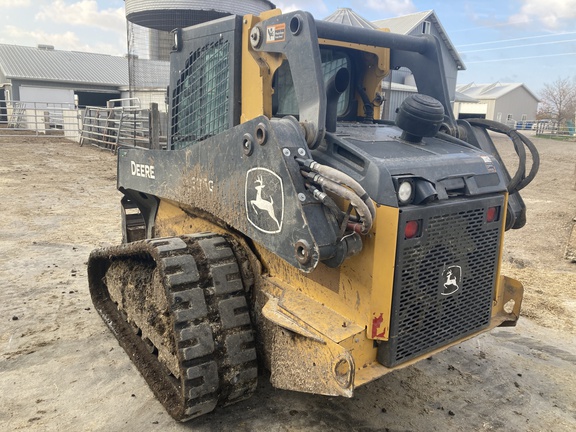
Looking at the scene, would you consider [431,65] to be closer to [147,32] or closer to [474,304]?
[474,304]

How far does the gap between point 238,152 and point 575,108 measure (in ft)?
168

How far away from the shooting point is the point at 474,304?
10.3 ft

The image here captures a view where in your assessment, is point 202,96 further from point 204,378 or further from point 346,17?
point 346,17

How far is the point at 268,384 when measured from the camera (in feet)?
12.0

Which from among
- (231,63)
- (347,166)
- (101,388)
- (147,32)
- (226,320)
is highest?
(147,32)

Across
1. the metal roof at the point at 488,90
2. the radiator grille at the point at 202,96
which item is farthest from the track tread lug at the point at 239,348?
the metal roof at the point at 488,90

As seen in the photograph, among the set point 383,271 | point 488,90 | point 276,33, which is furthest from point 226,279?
point 488,90

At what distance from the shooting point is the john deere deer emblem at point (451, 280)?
9.53ft

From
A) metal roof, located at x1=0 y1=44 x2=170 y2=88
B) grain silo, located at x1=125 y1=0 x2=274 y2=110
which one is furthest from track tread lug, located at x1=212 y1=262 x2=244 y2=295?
metal roof, located at x1=0 y1=44 x2=170 y2=88

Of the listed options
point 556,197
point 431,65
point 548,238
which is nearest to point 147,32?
point 556,197

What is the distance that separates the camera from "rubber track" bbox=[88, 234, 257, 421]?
2.98 metres

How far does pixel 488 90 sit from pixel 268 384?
5523cm

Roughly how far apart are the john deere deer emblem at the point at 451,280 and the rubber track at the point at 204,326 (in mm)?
1168

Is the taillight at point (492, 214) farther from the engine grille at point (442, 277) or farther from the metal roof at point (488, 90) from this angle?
the metal roof at point (488, 90)
